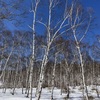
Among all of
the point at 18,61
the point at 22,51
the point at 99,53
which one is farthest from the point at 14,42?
the point at 99,53

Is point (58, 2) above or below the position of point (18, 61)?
above

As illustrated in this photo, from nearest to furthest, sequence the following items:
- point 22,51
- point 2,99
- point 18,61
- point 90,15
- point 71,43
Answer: point 90,15 < point 2,99 < point 71,43 < point 22,51 < point 18,61

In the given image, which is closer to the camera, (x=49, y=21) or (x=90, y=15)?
(x=49, y=21)

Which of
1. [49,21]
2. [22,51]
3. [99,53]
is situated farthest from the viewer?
[22,51]

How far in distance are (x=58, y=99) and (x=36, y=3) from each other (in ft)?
48.1

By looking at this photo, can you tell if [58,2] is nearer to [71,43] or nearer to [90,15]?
[90,15]

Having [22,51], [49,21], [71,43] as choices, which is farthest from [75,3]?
[22,51]

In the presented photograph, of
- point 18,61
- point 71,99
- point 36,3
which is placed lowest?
point 71,99

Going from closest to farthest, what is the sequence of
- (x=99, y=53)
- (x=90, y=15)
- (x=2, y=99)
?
(x=90, y=15)
(x=2, y=99)
(x=99, y=53)

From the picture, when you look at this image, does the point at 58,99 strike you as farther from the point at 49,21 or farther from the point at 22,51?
the point at 49,21

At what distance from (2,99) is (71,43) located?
10771 millimetres

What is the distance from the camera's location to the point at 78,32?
23688 mm

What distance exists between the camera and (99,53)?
31.5 meters

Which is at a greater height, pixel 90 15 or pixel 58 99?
pixel 90 15
